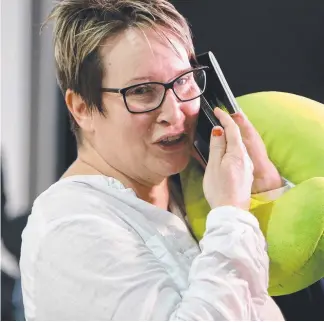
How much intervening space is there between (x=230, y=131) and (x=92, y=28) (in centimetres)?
23

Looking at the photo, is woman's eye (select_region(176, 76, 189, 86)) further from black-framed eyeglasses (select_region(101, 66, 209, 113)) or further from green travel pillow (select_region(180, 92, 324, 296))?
green travel pillow (select_region(180, 92, 324, 296))

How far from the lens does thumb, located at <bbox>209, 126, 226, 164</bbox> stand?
77 centimetres

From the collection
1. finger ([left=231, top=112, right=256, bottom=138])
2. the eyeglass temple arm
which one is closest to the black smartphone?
finger ([left=231, top=112, right=256, bottom=138])

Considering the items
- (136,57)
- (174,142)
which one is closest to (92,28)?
(136,57)

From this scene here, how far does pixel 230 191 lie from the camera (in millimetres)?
742

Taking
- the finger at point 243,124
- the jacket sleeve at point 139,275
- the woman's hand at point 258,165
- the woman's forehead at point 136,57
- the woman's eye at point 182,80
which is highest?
the woman's forehead at point 136,57

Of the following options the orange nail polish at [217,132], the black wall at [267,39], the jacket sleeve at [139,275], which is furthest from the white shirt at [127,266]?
the black wall at [267,39]

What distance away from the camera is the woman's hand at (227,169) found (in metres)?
0.74

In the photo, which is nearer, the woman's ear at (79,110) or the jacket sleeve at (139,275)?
the jacket sleeve at (139,275)

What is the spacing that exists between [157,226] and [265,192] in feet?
0.56

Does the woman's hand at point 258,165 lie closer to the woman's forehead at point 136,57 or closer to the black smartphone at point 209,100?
the black smartphone at point 209,100

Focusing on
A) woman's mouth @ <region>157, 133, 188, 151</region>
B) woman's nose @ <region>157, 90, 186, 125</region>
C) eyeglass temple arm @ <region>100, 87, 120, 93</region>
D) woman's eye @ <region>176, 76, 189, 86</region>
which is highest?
woman's eye @ <region>176, 76, 189, 86</region>

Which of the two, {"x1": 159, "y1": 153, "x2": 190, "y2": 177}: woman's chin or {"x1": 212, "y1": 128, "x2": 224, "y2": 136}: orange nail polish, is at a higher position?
{"x1": 212, "y1": 128, "x2": 224, "y2": 136}: orange nail polish

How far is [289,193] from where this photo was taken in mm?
796
